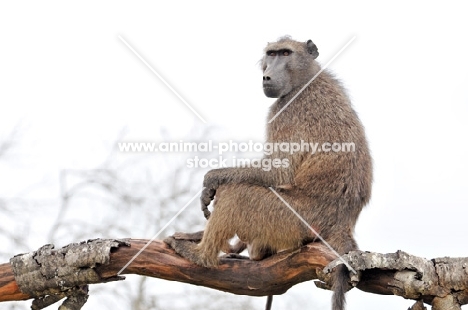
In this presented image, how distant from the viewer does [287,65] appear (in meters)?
7.83

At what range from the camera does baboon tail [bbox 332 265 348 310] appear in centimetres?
554

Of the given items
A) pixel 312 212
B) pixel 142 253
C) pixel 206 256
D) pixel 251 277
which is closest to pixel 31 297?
pixel 142 253

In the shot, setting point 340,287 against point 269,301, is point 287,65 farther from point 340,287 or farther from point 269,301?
point 340,287

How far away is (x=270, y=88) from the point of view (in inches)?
297

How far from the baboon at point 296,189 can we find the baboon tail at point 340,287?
645mm

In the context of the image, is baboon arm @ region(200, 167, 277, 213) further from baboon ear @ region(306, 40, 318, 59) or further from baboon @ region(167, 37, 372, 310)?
baboon ear @ region(306, 40, 318, 59)

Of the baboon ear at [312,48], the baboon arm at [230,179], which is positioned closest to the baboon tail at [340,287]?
the baboon arm at [230,179]

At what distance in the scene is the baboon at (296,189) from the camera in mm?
6715

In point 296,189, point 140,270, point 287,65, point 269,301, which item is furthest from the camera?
point 287,65

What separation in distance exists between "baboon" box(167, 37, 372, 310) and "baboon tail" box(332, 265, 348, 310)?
2.12 feet

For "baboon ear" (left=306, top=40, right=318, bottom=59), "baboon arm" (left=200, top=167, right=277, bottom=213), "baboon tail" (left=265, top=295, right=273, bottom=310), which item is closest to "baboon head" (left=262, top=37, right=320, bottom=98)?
"baboon ear" (left=306, top=40, right=318, bottom=59)

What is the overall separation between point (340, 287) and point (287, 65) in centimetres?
319

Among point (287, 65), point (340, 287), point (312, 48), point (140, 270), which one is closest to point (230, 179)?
point (140, 270)

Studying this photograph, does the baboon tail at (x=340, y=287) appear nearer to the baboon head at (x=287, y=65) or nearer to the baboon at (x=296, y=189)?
the baboon at (x=296, y=189)
